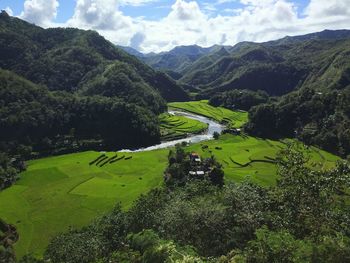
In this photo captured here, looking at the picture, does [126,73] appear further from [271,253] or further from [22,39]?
[271,253]

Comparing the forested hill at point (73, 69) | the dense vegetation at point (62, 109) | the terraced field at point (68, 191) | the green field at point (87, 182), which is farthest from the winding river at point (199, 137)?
the forested hill at point (73, 69)

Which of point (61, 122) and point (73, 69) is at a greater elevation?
point (73, 69)

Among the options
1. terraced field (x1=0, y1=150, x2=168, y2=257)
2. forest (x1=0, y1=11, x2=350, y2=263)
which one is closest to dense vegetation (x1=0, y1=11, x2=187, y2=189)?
forest (x1=0, y1=11, x2=350, y2=263)

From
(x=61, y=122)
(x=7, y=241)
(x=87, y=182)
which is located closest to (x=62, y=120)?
(x=61, y=122)

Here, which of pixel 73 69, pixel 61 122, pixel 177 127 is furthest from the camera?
pixel 73 69

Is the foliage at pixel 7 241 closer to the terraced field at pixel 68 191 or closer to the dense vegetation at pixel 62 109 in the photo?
the terraced field at pixel 68 191

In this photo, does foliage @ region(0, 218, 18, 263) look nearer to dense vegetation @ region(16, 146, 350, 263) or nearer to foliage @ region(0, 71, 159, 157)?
dense vegetation @ region(16, 146, 350, 263)

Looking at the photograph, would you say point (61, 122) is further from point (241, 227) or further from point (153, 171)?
point (241, 227)
